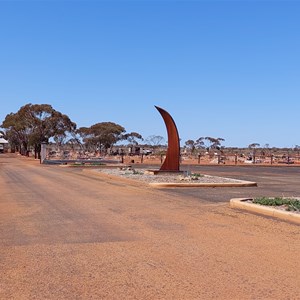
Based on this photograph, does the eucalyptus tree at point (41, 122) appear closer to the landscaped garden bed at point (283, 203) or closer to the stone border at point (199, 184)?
the stone border at point (199, 184)

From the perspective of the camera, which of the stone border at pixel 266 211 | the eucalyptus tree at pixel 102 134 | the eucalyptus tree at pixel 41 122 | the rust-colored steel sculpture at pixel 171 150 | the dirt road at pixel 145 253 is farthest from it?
the eucalyptus tree at pixel 102 134

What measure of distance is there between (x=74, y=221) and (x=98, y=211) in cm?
182

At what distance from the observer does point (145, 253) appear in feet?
25.9

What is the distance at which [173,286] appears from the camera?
6.08 meters

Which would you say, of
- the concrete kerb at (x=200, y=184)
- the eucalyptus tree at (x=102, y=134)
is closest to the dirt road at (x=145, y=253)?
the concrete kerb at (x=200, y=184)

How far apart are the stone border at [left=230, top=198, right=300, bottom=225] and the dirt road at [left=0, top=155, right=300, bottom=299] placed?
0.35 meters

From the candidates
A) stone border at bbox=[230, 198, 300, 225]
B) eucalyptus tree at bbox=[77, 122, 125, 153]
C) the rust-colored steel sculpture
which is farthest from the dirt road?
eucalyptus tree at bbox=[77, 122, 125, 153]

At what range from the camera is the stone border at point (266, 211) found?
37.9ft

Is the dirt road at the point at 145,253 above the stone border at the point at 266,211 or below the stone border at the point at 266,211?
below

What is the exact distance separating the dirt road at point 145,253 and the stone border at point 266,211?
0.35m

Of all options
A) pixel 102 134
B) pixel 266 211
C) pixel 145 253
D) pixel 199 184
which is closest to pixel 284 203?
pixel 266 211

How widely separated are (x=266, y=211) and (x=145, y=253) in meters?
5.57

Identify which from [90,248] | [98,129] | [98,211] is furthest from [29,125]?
[90,248]

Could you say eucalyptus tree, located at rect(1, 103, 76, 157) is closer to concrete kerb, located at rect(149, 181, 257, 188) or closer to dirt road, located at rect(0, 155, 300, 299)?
concrete kerb, located at rect(149, 181, 257, 188)
